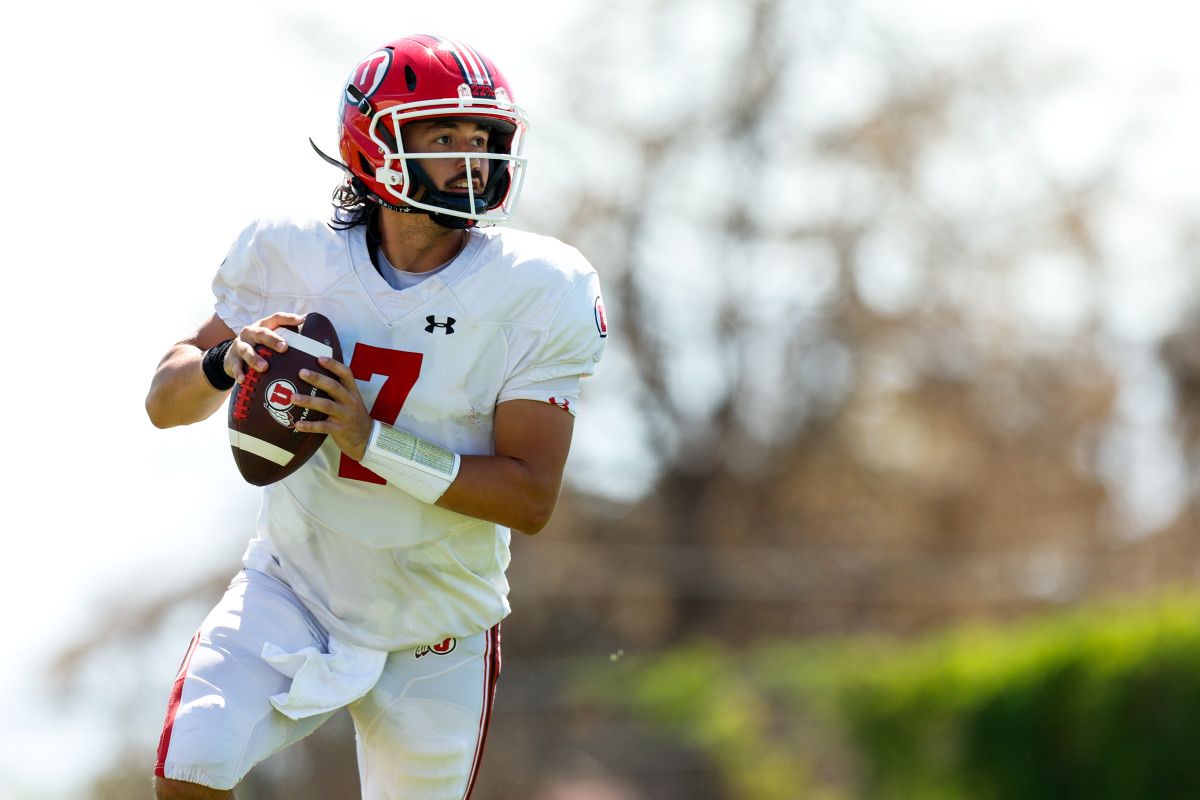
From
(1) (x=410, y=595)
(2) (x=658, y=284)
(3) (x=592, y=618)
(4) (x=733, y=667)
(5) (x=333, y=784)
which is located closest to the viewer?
(1) (x=410, y=595)

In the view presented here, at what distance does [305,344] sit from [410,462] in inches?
15.3

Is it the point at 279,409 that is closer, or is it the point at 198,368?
the point at 279,409

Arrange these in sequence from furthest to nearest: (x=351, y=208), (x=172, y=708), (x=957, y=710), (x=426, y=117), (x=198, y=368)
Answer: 1. (x=957, y=710)
2. (x=351, y=208)
3. (x=426, y=117)
4. (x=198, y=368)
5. (x=172, y=708)

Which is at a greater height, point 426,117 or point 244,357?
point 426,117

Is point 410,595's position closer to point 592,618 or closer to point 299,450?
point 299,450

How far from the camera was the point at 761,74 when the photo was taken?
1884 cm

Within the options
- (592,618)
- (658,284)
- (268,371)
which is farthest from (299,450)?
(658,284)

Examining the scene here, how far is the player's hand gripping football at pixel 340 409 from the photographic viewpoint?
312 cm

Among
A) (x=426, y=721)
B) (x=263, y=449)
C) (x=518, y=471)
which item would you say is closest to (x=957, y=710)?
(x=426, y=721)

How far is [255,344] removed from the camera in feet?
10.6

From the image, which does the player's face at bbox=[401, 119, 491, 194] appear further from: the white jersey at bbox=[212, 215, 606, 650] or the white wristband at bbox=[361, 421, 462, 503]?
the white wristband at bbox=[361, 421, 462, 503]

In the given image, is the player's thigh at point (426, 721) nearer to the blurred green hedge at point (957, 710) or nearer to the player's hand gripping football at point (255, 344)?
the player's hand gripping football at point (255, 344)

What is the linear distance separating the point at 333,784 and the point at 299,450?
6.83 meters

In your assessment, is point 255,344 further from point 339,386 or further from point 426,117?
point 426,117
